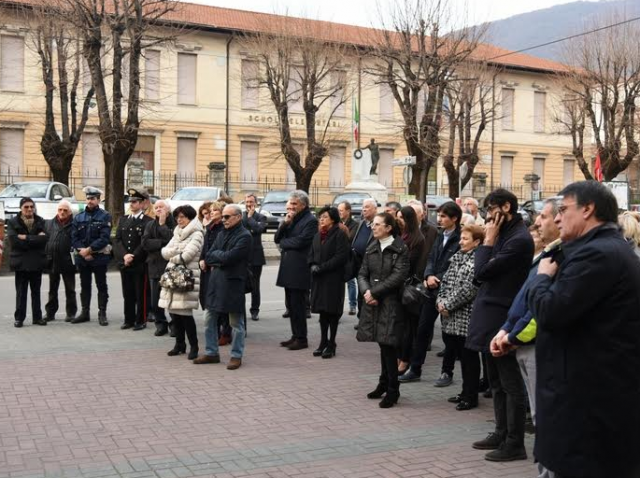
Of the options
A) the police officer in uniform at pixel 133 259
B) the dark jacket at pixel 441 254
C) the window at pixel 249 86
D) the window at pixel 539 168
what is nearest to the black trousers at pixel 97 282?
the police officer in uniform at pixel 133 259


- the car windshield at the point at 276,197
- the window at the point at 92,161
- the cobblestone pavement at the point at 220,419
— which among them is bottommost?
the cobblestone pavement at the point at 220,419

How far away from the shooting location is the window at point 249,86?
148ft

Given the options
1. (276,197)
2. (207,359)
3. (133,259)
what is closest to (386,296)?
(207,359)

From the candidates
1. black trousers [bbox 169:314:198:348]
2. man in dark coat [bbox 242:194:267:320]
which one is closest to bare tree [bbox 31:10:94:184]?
man in dark coat [bbox 242:194:267:320]

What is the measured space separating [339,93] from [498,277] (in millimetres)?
42474

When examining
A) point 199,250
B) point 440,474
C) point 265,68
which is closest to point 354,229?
point 199,250

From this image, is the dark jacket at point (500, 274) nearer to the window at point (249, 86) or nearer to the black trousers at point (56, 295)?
the black trousers at point (56, 295)

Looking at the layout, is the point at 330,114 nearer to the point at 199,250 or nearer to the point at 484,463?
the point at 199,250

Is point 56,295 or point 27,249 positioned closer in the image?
point 27,249

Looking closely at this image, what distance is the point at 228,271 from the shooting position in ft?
29.1

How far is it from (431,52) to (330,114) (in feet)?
56.2

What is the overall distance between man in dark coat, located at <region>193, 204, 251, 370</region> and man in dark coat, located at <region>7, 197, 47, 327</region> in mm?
3904

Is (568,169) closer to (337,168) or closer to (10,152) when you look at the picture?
(337,168)

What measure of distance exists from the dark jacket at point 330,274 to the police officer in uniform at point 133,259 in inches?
116
